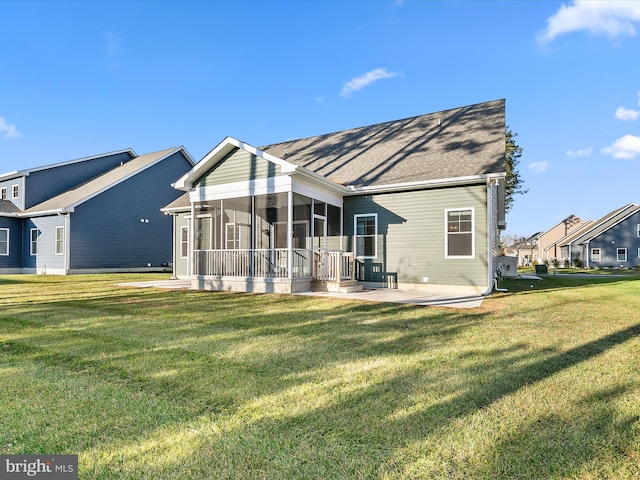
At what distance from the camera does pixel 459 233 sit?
10586mm

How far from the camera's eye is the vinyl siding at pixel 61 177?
21.4m

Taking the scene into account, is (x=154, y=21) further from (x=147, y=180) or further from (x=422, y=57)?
(x=422, y=57)

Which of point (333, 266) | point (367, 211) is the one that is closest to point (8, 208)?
point (333, 266)

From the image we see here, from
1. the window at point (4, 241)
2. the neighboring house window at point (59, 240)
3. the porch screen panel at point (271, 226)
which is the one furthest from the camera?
the window at point (4, 241)

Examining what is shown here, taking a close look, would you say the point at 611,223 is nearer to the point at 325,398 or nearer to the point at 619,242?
the point at 619,242

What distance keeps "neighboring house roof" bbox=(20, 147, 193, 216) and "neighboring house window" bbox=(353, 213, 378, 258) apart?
1561cm

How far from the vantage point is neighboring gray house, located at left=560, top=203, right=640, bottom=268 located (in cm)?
3606

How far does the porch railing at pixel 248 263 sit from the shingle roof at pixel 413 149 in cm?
332

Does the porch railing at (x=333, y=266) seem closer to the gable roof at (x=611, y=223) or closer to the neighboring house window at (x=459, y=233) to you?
the neighboring house window at (x=459, y=233)

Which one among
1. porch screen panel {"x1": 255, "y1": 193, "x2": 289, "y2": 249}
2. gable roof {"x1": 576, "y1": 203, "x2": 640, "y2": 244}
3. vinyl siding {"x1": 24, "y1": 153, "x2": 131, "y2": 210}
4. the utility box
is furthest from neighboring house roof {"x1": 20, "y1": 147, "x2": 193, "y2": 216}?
gable roof {"x1": 576, "y1": 203, "x2": 640, "y2": 244}

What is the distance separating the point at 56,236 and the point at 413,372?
71.9ft

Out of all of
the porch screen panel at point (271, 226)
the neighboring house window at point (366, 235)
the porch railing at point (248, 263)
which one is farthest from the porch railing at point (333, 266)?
the porch screen panel at point (271, 226)

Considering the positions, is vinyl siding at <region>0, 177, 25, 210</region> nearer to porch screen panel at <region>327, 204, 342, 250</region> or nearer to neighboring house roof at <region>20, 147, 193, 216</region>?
neighboring house roof at <region>20, 147, 193, 216</region>

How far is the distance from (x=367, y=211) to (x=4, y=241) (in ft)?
69.8
